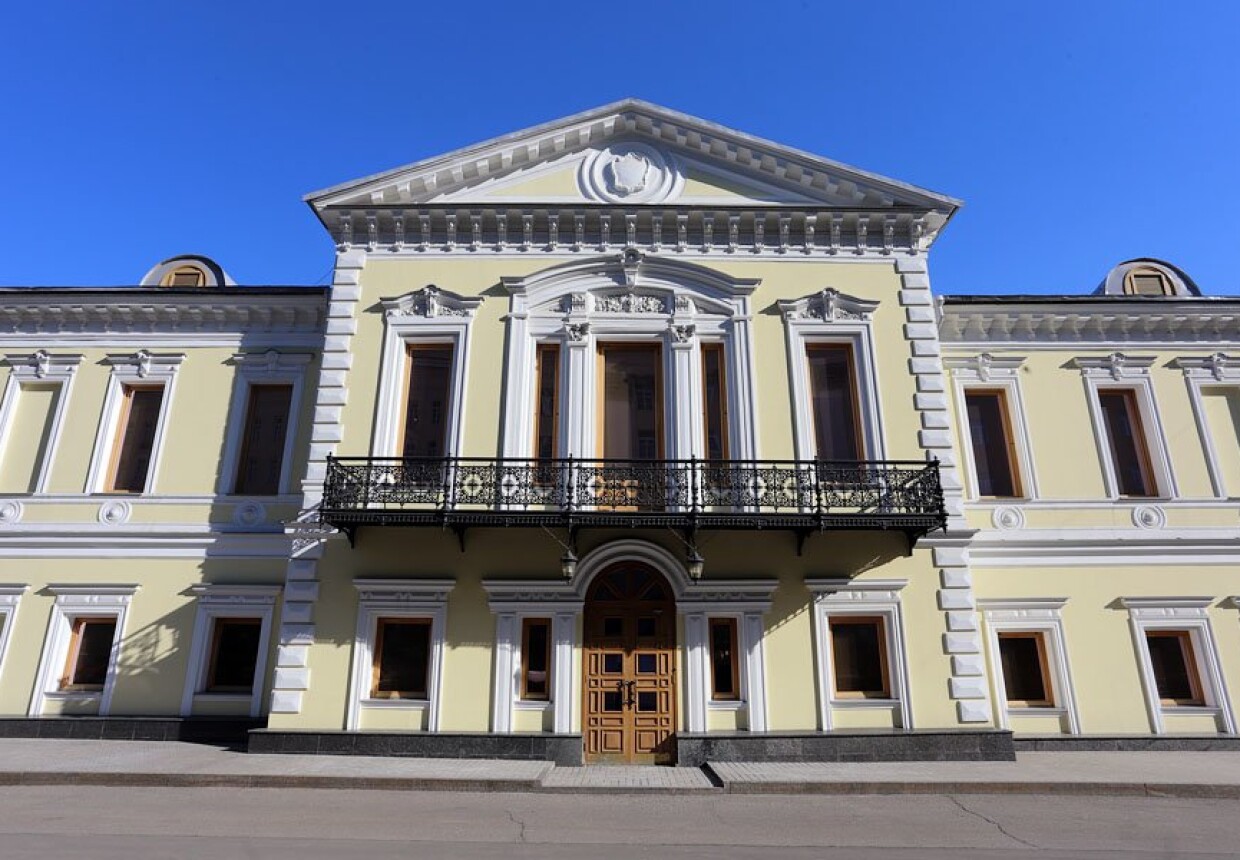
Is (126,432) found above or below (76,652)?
above

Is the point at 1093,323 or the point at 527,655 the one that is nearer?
the point at 527,655

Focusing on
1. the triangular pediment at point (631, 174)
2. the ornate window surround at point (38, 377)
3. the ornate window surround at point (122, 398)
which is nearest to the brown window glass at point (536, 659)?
the triangular pediment at point (631, 174)

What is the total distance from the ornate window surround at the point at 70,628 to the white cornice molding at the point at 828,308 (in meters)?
12.8

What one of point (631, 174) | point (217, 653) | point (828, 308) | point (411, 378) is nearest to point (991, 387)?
point (828, 308)

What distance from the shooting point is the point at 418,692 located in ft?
37.9

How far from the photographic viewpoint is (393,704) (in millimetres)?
11289

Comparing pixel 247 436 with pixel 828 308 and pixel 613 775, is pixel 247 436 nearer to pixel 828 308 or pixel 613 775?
pixel 613 775

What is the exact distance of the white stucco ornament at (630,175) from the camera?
14.2 meters

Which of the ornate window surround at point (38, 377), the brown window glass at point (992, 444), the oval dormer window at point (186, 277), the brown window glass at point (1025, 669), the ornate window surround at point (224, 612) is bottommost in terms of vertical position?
the brown window glass at point (1025, 669)

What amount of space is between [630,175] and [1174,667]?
13.4 metres

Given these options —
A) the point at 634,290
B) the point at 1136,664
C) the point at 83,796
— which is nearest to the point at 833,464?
the point at 634,290

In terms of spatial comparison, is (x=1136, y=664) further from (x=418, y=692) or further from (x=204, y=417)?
(x=204, y=417)

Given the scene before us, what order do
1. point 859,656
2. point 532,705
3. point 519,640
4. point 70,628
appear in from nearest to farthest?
1. point 532,705
2. point 519,640
3. point 859,656
4. point 70,628

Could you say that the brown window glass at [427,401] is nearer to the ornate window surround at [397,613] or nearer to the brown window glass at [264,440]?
the ornate window surround at [397,613]
